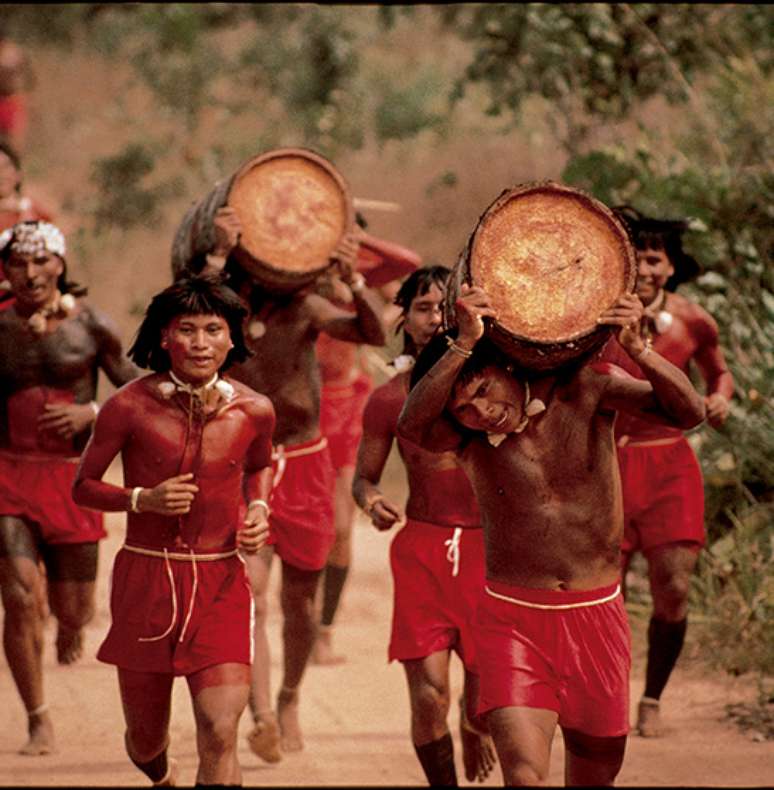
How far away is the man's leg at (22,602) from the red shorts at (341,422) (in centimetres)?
244

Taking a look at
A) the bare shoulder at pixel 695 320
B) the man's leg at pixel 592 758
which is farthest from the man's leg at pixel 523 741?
the bare shoulder at pixel 695 320

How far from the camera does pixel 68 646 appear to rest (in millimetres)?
7504

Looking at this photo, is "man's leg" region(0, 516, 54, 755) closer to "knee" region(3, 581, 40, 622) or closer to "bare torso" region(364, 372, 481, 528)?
"knee" region(3, 581, 40, 622)

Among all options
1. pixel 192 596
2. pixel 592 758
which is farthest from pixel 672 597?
pixel 192 596

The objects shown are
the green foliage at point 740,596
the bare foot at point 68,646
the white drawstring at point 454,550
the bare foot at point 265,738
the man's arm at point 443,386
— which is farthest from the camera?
the green foliage at point 740,596

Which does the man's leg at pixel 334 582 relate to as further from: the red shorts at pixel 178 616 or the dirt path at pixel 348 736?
the red shorts at pixel 178 616

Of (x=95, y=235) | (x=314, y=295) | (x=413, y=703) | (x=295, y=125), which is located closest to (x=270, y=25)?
(x=295, y=125)

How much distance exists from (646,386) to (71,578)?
314 cm

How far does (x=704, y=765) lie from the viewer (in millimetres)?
6367

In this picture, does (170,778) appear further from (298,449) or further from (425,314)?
(425,314)

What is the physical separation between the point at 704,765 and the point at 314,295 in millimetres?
2413

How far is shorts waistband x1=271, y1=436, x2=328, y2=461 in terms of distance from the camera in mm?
6750

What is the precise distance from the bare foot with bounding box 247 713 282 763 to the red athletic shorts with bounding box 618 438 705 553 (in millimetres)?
1635

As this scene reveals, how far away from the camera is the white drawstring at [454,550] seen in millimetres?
5645
